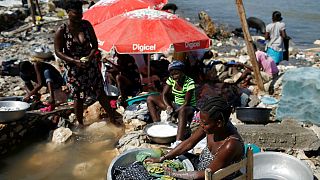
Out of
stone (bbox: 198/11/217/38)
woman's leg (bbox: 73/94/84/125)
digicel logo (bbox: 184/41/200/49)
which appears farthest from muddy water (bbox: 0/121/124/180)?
stone (bbox: 198/11/217/38)

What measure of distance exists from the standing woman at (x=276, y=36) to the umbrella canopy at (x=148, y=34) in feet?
9.55

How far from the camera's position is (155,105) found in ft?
17.2

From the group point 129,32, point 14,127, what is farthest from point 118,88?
point 14,127

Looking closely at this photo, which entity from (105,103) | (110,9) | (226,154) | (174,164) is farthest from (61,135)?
(110,9)

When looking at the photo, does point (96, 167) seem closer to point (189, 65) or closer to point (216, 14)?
point (189, 65)

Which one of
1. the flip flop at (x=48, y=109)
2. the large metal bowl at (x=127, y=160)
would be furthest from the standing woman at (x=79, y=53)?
the large metal bowl at (x=127, y=160)

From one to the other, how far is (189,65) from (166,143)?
260 centimetres

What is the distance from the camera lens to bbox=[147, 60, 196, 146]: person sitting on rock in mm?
4520

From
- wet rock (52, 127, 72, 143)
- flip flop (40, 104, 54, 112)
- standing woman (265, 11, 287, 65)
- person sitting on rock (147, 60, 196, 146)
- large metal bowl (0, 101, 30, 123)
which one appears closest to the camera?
person sitting on rock (147, 60, 196, 146)

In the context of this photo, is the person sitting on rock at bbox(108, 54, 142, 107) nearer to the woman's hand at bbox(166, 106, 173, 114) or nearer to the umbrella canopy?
the umbrella canopy

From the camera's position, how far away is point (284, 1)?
25375 mm

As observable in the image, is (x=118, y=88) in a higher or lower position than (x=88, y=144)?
higher

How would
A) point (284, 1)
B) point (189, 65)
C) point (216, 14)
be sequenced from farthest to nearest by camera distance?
point (284, 1), point (216, 14), point (189, 65)

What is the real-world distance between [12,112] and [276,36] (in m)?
5.62
